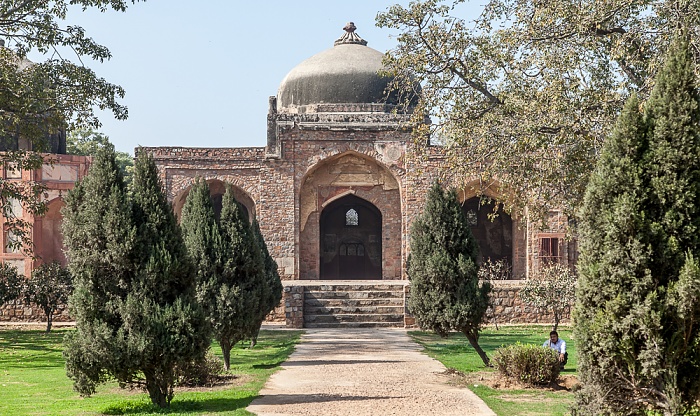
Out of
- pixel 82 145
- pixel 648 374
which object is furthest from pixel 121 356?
pixel 82 145

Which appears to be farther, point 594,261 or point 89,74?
point 89,74

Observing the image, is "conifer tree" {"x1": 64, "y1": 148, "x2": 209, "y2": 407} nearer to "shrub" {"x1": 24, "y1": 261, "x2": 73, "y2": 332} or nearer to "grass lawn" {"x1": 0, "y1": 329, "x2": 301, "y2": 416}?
"grass lawn" {"x1": 0, "y1": 329, "x2": 301, "y2": 416}

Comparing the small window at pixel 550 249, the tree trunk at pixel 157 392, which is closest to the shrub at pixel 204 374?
the tree trunk at pixel 157 392

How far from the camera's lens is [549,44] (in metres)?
9.72

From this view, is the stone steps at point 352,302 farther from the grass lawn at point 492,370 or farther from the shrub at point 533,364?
the shrub at point 533,364

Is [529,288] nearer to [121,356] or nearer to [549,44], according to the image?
[549,44]

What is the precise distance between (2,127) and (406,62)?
22.3 ft

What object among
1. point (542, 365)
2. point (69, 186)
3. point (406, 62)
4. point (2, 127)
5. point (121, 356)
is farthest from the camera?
point (69, 186)

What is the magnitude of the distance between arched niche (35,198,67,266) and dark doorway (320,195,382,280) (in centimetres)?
812

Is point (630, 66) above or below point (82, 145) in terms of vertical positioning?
below

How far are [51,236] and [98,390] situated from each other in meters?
14.0

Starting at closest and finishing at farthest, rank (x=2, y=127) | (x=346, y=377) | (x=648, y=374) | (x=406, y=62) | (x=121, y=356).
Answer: (x=648, y=374), (x=121, y=356), (x=346, y=377), (x=406, y=62), (x=2, y=127)

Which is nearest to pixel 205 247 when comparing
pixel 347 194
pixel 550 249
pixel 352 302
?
pixel 352 302

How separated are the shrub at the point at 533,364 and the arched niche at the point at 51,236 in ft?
50.9
